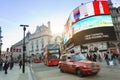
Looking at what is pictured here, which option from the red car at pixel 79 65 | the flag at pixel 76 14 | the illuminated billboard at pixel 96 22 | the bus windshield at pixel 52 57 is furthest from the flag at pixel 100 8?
the red car at pixel 79 65

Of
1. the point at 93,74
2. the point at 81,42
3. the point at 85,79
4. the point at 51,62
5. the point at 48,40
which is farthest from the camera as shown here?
the point at 48,40

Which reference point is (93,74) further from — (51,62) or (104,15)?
(104,15)

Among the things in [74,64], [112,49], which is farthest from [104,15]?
[74,64]

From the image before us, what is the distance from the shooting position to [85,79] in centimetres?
1087

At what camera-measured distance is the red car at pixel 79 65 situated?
11594mm

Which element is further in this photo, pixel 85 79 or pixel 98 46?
pixel 98 46

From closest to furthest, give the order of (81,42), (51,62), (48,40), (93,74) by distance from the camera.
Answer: (93,74)
(51,62)
(81,42)
(48,40)

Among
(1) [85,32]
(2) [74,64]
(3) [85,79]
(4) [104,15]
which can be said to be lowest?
(3) [85,79]

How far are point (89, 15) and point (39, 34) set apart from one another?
5378 cm

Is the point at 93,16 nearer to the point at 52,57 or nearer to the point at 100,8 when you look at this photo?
→ the point at 100,8

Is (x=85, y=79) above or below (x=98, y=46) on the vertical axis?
below

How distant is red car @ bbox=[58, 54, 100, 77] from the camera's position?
38.0 feet

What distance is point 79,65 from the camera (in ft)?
39.9

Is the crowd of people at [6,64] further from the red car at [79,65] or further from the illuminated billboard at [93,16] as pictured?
the illuminated billboard at [93,16]
